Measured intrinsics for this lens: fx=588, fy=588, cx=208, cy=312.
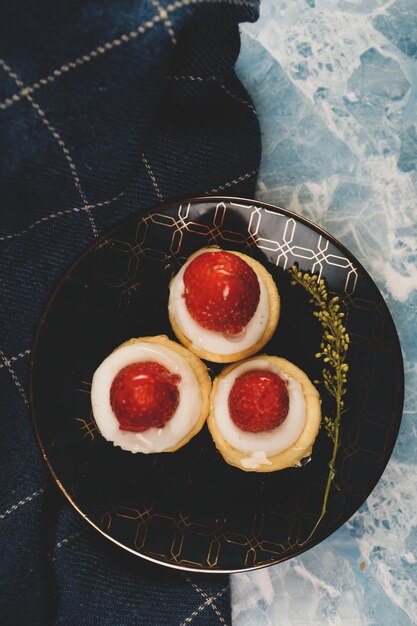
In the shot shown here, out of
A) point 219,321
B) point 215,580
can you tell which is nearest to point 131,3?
point 219,321

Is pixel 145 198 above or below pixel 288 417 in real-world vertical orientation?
above

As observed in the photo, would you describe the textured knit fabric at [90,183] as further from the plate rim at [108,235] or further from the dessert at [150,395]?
the dessert at [150,395]

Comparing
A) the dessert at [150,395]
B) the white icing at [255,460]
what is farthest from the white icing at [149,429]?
the white icing at [255,460]

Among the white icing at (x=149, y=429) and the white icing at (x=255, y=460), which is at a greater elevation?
the white icing at (x=149, y=429)

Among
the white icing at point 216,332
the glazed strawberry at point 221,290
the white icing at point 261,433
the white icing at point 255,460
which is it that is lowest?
the white icing at point 255,460

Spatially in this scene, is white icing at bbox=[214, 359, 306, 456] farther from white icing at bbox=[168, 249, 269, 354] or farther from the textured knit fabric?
the textured knit fabric

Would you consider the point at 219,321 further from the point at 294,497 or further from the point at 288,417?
the point at 294,497

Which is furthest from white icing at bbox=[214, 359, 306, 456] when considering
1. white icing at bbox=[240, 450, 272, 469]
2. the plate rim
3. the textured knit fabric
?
the textured knit fabric
